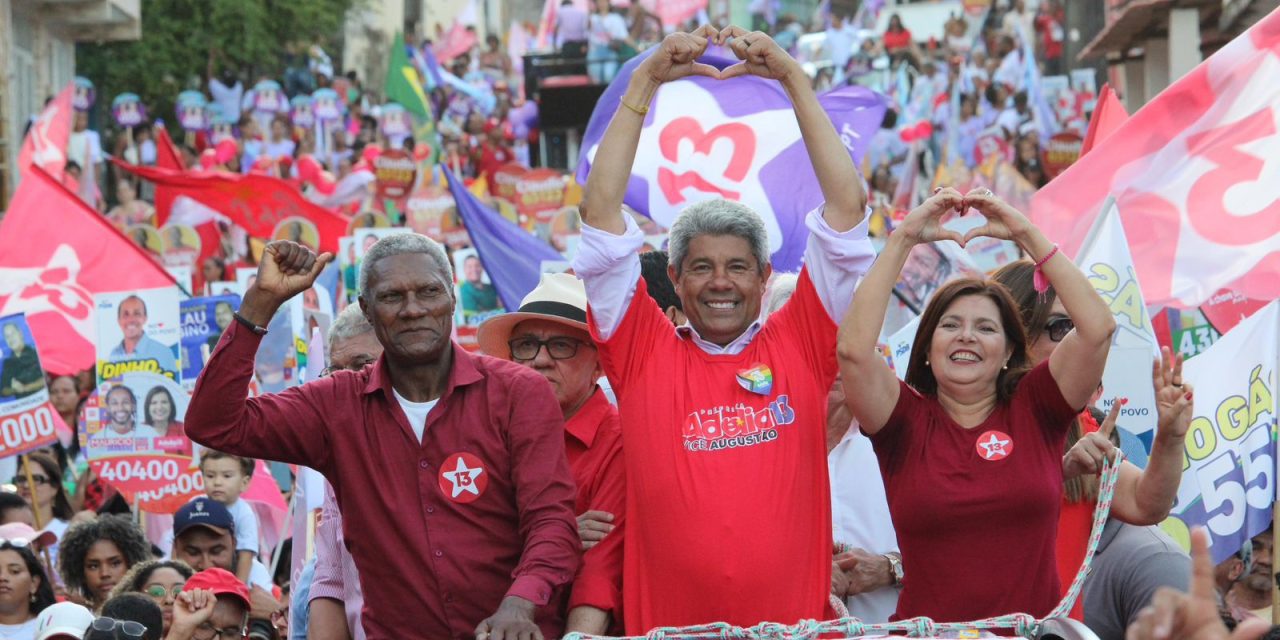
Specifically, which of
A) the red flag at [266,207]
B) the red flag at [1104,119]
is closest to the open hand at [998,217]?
the red flag at [1104,119]

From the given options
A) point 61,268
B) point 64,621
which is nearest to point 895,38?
point 61,268

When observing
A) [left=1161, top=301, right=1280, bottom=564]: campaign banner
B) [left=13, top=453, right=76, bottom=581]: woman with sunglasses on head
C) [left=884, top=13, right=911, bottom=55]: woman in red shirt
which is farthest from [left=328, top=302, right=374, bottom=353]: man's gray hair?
[left=884, top=13, right=911, bottom=55]: woman in red shirt

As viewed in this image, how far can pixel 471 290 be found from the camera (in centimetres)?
1241

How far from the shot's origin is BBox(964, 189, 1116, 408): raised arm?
4.19 meters

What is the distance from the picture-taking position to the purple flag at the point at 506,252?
10.1 meters

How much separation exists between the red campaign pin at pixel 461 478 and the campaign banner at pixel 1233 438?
3156mm

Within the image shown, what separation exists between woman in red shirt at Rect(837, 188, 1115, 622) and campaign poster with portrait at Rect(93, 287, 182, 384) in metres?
6.43

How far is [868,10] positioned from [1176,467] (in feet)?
98.6

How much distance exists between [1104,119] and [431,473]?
6093 millimetres

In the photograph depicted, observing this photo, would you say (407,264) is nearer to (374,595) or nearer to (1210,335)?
(374,595)

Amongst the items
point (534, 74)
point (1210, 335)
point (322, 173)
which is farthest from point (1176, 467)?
point (534, 74)

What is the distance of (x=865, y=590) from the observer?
4992 mm

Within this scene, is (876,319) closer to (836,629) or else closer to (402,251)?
(836,629)

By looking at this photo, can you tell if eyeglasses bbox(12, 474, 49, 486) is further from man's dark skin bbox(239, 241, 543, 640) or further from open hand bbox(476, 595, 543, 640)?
open hand bbox(476, 595, 543, 640)
